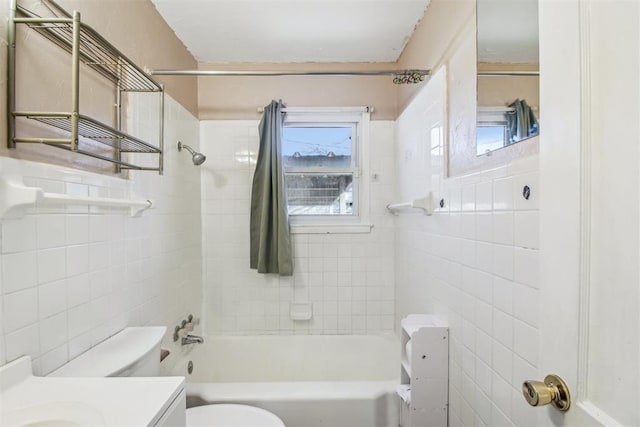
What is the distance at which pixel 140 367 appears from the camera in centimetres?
115

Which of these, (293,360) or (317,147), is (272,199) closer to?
(317,147)

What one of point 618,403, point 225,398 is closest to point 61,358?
point 225,398

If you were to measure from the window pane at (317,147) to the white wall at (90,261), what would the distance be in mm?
782

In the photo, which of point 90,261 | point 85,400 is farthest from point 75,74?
point 85,400

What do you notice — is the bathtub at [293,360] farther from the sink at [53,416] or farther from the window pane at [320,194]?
the sink at [53,416]

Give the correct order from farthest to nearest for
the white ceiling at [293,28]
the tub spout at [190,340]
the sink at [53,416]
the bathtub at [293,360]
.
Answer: the bathtub at [293,360] → the tub spout at [190,340] → the white ceiling at [293,28] → the sink at [53,416]

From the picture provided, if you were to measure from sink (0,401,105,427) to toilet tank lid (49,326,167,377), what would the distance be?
0.78ft

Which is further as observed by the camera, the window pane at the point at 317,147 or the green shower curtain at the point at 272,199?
the window pane at the point at 317,147

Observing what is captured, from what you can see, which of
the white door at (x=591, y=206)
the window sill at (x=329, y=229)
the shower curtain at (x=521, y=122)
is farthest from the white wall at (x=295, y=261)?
the white door at (x=591, y=206)

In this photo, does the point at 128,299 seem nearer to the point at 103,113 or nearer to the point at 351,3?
the point at 103,113

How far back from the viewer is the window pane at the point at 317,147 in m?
2.43

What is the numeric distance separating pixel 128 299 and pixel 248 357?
113 cm

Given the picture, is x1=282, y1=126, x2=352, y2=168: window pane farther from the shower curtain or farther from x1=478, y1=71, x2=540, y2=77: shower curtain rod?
the shower curtain

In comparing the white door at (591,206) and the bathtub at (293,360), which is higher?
the white door at (591,206)
